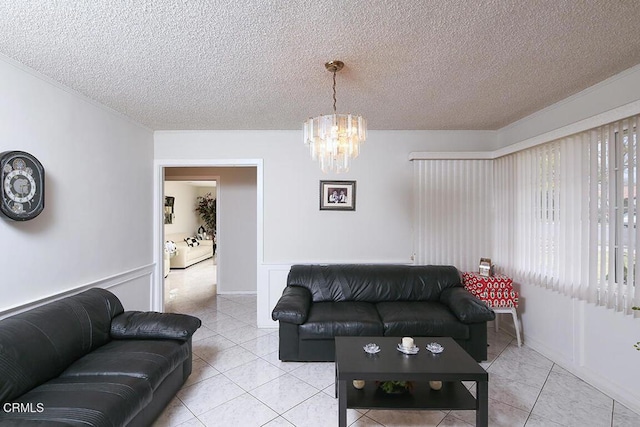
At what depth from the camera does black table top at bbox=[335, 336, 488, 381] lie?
1.66 m

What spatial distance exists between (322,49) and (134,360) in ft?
7.98

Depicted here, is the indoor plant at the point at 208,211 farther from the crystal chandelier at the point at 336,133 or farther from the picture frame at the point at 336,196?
the crystal chandelier at the point at 336,133

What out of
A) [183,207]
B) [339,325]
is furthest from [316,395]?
[183,207]

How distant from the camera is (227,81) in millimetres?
2314

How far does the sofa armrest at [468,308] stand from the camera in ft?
8.52

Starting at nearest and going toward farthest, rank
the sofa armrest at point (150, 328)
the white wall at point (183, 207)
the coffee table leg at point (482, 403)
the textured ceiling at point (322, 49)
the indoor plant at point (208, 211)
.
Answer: the textured ceiling at point (322, 49), the coffee table leg at point (482, 403), the sofa armrest at point (150, 328), the white wall at point (183, 207), the indoor plant at point (208, 211)

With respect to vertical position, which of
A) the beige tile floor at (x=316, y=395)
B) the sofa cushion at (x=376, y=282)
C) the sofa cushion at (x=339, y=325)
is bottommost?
the beige tile floor at (x=316, y=395)

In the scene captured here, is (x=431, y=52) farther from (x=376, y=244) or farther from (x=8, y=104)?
(x=8, y=104)

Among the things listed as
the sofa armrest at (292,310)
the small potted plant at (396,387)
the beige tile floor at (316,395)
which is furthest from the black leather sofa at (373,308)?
the small potted plant at (396,387)

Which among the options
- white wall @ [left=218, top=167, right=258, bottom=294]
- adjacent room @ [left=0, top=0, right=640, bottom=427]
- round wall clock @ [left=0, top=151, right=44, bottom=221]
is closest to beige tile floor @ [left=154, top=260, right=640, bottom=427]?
adjacent room @ [left=0, top=0, right=640, bottom=427]

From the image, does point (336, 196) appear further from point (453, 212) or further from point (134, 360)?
point (134, 360)

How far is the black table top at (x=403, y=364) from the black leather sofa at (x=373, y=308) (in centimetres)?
51

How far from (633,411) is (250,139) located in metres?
4.39

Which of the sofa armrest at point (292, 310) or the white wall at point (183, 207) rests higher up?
the white wall at point (183, 207)
